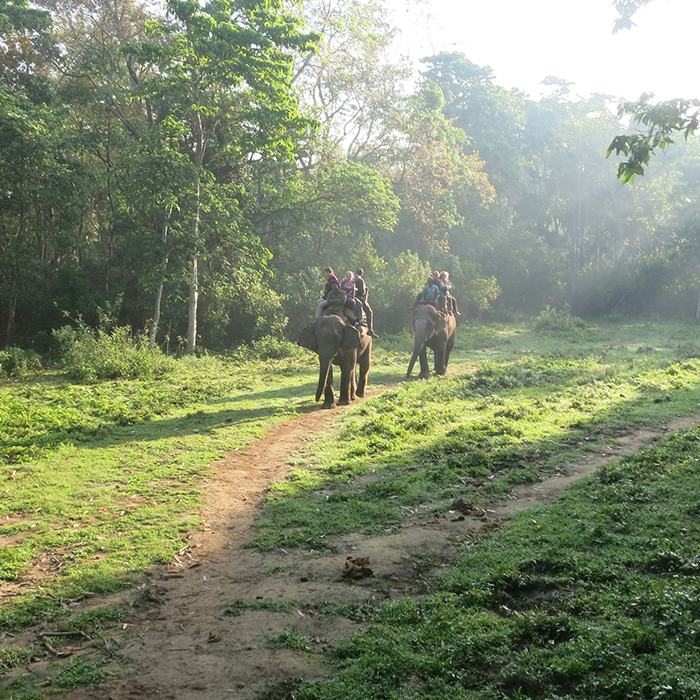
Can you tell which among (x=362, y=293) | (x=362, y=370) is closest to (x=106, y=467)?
(x=362, y=370)

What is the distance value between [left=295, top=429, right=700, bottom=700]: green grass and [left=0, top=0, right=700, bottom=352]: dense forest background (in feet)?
51.7

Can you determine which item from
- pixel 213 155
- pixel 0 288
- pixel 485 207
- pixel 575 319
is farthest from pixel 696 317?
pixel 0 288

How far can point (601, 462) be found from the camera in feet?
33.4

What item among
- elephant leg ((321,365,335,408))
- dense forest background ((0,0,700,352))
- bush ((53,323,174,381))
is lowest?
elephant leg ((321,365,335,408))

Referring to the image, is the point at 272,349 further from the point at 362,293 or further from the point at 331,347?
the point at 331,347

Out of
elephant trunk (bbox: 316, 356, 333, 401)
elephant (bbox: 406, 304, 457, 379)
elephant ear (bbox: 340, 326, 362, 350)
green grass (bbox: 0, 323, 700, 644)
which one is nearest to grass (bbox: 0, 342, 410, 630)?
green grass (bbox: 0, 323, 700, 644)

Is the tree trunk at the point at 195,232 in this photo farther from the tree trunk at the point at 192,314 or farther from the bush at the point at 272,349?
the bush at the point at 272,349

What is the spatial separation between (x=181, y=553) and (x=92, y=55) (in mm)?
22508

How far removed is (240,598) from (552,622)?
7.94ft

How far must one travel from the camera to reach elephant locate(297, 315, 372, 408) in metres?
14.9

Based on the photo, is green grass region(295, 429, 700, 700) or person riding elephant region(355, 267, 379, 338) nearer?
green grass region(295, 429, 700, 700)

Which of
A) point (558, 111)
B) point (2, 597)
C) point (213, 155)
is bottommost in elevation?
point (2, 597)

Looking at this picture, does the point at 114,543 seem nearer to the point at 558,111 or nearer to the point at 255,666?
the point at 255,666

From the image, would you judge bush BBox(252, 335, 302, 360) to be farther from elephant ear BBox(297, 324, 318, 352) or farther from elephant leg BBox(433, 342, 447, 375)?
elephant ear BBox(297, 324, 318, 352)
